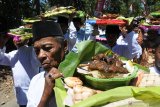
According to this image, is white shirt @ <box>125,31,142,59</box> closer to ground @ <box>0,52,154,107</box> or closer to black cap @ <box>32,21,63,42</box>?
black cap @ <box>32,21,63,42</box>

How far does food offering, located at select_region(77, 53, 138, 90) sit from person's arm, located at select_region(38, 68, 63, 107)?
211mm

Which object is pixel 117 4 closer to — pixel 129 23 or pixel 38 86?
pixel 129 23

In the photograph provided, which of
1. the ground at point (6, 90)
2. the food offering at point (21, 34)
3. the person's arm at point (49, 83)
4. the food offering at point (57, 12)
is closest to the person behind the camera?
the person's arm at point (49, 83)

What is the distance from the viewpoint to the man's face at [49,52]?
9.77 ft

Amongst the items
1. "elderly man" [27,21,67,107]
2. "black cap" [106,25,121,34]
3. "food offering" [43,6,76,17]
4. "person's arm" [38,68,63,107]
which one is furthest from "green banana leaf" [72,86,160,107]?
"food offering" [43,6,76,17]

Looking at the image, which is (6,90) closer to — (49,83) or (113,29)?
(113,29)

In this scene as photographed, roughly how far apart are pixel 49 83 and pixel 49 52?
38cm

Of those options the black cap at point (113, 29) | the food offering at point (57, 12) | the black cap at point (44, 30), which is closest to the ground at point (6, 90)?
the food offering at point (57, 12)

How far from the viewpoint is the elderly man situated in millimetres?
2961

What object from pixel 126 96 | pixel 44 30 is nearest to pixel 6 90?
pixel 44 30

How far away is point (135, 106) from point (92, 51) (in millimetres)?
760

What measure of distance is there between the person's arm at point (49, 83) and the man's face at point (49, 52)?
0.70 feet

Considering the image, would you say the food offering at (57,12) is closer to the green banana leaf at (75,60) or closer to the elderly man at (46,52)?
the elderly man at (46,52)

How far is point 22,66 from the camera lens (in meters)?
6.57
